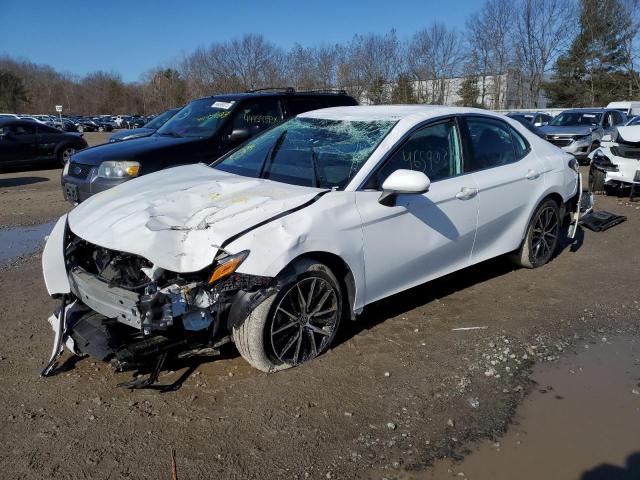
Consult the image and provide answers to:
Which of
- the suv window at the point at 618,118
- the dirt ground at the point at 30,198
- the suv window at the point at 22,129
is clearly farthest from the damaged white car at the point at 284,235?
the suv window at the point at 618,118

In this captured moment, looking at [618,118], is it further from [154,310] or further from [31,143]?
[154,310]

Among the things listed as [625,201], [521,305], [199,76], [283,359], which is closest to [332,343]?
[283,359]

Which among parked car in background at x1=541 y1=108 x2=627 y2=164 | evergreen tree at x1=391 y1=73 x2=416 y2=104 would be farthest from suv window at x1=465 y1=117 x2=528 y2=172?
evergreen tree at x1=391 y1=73 x2=416 y2=104

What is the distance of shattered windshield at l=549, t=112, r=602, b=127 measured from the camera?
17.8 meters

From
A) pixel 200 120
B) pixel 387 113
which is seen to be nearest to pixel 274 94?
pixel 200 120

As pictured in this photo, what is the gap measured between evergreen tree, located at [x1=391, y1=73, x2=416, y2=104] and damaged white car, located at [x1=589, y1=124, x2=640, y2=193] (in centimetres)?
3671

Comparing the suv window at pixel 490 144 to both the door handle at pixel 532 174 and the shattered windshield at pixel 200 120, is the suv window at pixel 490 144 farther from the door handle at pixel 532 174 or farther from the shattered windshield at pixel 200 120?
the shattered windshield at pixel 200 120

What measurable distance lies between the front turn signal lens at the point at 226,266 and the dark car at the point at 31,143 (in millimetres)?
13537

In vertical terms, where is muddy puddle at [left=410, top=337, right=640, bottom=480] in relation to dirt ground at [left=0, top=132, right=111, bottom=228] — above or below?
below

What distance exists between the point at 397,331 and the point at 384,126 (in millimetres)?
1595

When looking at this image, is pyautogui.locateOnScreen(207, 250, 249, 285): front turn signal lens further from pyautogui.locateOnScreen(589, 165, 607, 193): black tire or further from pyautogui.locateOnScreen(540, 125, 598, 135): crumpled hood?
pyautogui.locateOnScreen(540, 125, 598, 135): crumpled hood

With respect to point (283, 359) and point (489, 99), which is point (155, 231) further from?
point (489, 99)

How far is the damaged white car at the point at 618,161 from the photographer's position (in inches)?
364

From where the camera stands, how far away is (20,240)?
7023 mm
